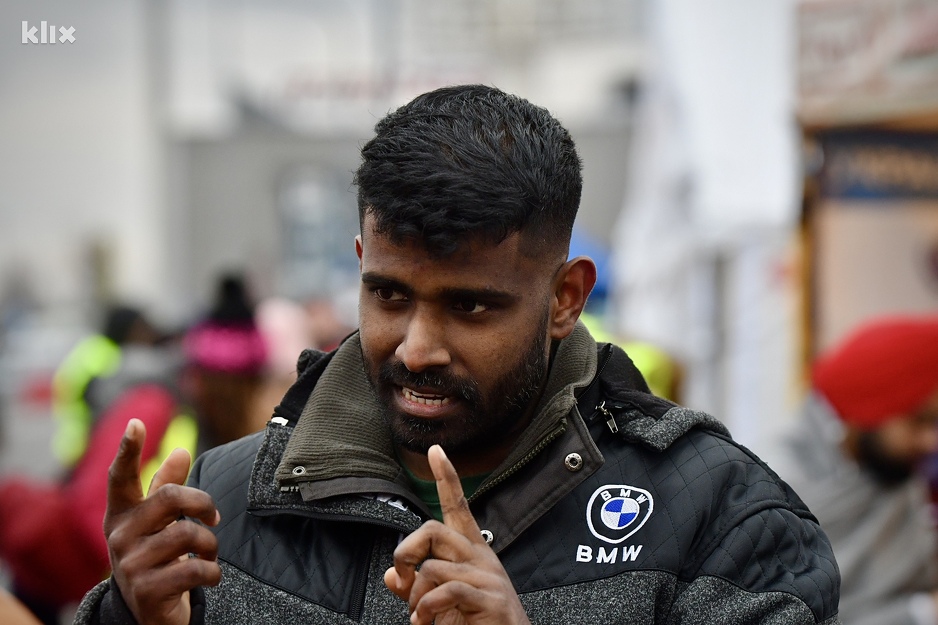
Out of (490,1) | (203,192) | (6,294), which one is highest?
(490,1)

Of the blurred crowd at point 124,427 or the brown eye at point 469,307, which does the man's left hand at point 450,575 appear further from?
the blurred crowd at point 124,427

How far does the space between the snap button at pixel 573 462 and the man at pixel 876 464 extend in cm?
205

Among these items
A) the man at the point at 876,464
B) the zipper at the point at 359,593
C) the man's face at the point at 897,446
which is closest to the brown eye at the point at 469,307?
the zipper at the point at 359,593

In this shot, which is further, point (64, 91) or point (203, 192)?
point (203, 192)

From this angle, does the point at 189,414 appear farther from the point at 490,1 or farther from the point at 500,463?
the point at 490,1

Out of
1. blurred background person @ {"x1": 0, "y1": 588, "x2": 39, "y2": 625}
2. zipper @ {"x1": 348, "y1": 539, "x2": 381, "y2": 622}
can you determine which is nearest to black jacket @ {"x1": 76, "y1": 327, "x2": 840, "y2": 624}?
zipper @ {"x1": 348, "y1": 539, "x2": 381, "y2": 622}

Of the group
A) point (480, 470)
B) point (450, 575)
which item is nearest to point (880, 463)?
point (480, 470)

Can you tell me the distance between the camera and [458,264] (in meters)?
1.85

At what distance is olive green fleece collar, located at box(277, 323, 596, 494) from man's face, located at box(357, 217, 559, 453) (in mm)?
69

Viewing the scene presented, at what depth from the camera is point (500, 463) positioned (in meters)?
2.03

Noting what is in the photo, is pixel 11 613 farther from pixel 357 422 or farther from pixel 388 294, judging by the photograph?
pixel 388 294

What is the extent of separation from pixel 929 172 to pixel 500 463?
4321 millimetres

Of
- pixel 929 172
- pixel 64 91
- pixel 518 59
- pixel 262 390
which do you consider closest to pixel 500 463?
pixel 262 390

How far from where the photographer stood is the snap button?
1.93 m
